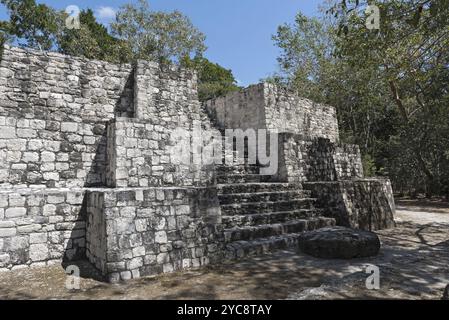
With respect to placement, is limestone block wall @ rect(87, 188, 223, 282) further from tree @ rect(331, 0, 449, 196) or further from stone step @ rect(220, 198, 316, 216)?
tree @ rect(331, 0, 449, 196)

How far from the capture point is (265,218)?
6.72 meters

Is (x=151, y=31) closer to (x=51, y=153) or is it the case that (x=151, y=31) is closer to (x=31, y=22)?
(x=31, y=22)

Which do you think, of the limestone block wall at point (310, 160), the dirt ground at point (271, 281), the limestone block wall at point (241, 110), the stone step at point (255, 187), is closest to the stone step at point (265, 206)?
the stone step at point (255, 187)

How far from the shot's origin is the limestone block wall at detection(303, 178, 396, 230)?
7.75 metres

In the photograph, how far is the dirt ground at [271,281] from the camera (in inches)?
148

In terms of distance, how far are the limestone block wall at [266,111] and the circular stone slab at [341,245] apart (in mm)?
4740

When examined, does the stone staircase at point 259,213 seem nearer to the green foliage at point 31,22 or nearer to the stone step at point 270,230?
the stone step at point 270,230

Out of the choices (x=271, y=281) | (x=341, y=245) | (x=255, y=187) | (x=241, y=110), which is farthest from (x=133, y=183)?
(x=241, y=110)

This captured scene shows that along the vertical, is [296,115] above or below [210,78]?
below

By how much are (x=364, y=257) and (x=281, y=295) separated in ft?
7.78

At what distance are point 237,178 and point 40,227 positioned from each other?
4554 millimetres

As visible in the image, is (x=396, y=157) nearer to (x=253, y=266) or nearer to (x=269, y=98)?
(x=269, y=98)

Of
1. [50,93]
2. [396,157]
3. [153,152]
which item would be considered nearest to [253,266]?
[153,152]

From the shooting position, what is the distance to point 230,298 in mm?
3676
